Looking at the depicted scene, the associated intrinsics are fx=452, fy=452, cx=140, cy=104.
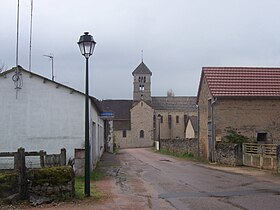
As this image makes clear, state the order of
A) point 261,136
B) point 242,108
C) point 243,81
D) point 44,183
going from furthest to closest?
point 243,81, point 261,136, point 242,108, point 44,183

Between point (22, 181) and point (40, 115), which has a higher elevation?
point (40, 115)

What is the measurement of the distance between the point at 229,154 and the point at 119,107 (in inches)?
2613

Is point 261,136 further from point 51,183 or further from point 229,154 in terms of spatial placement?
point 51,183

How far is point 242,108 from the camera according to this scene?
3322 centimetres

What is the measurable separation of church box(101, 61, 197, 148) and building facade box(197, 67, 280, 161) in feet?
173

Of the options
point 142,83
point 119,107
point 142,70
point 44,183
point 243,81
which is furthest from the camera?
point 142,70

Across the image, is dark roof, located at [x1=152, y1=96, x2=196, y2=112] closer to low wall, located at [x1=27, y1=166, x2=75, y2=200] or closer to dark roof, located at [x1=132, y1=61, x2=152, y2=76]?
dark roof, located at [x1=132, y1=61, x2=152, y2=76]

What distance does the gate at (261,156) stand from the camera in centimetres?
2417

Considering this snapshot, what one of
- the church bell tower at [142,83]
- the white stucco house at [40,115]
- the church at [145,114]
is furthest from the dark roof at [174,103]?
the white stucco house at [40,115]

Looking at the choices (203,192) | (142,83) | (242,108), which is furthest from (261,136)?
(142,83)

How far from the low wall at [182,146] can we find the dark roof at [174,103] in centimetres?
3744

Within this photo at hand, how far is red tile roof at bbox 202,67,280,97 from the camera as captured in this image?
3359 cm

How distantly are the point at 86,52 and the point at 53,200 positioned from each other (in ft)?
14.9

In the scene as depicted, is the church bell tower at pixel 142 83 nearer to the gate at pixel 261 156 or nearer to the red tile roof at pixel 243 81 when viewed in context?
the red tile roof at pixel 243 81
